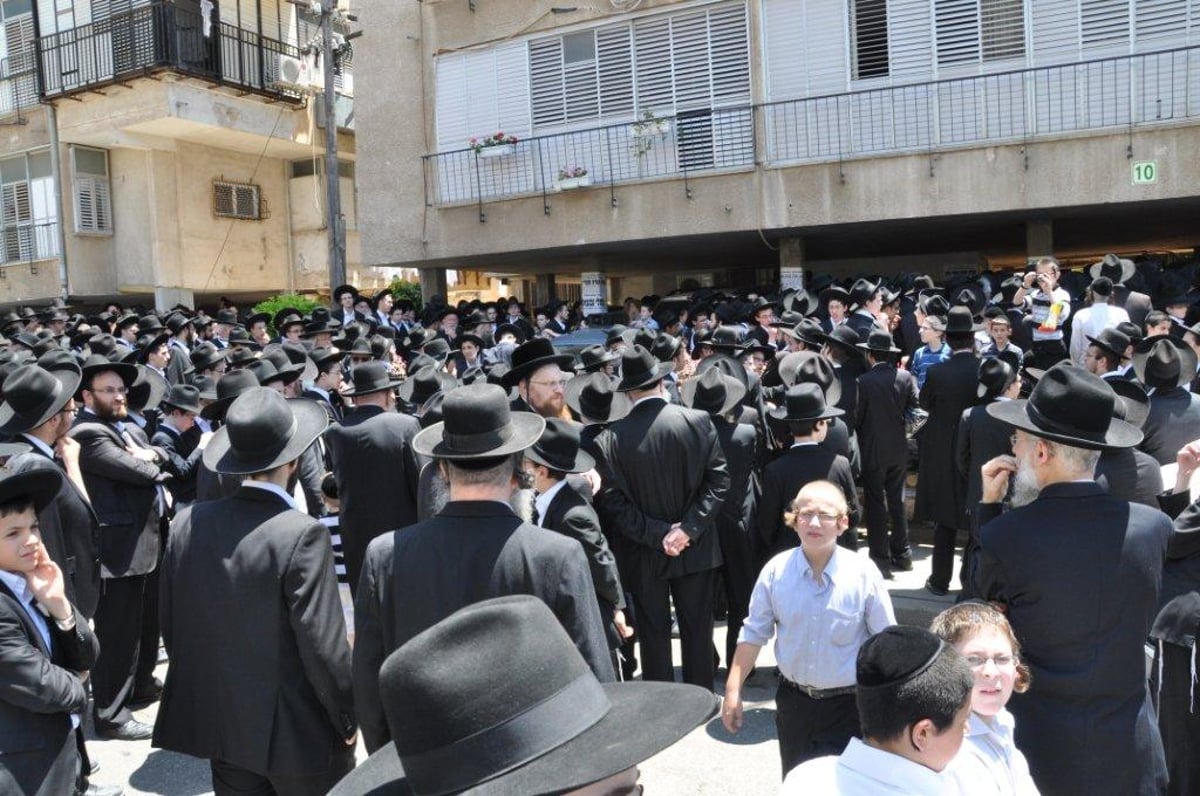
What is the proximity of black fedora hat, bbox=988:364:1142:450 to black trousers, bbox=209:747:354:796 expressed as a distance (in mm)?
2760

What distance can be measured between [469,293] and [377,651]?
32082 mm

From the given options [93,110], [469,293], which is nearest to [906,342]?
[93,110]

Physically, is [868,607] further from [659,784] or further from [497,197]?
[497,197]

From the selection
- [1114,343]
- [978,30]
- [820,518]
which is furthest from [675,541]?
[978,30]

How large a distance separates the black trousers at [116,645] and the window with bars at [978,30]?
1389cm

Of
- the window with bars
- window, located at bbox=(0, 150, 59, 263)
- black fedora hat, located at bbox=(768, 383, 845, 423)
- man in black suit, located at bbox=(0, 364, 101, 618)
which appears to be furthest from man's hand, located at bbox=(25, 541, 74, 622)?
window, located at bbox=(0, 150, 59, 263)

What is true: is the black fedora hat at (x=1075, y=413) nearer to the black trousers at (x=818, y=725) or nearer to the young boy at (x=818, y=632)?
the young boy at (x=818, y=632)

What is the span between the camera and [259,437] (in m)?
3.83

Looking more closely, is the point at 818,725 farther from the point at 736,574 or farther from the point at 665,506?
the point at 736,574

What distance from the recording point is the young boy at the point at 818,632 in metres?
4.02

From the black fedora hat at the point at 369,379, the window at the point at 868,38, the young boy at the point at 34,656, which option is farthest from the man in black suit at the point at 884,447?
the window at the point at 868,38

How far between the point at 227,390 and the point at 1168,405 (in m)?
5.85

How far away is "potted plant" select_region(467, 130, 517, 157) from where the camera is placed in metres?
18.3

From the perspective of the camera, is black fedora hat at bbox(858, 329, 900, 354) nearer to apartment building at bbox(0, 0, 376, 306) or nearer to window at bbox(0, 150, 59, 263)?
apartment building at bbox(0, 0, 376, 306)
